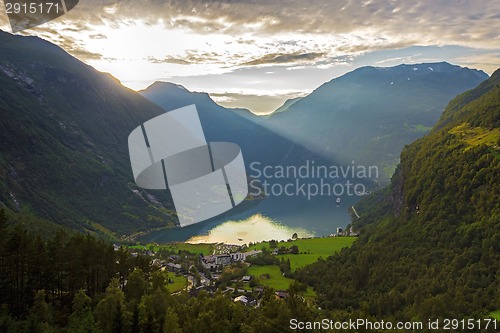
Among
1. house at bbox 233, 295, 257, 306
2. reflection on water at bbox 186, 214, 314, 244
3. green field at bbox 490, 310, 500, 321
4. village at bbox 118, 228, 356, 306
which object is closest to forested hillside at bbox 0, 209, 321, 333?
green field at bbox 490, 310, 500, 321

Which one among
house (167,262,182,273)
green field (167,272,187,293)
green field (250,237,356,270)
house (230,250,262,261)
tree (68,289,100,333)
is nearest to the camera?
tree (68,289,100,333)

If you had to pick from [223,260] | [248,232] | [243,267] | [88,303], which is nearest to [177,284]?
[243,267]

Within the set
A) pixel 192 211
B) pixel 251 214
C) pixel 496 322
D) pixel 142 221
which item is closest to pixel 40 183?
pixel 142 221

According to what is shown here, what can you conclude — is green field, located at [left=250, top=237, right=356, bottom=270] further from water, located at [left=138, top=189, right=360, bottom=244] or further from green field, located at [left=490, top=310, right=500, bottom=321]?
green field, located at [left=490, top=310, right=500, bottom=321]

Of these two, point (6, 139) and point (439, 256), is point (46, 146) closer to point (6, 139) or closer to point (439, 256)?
point (6, 139)

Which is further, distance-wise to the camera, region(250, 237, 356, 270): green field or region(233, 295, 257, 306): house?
region(250, 237, 356, 270): green field

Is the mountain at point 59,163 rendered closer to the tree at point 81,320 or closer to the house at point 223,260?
the house at point 223,260

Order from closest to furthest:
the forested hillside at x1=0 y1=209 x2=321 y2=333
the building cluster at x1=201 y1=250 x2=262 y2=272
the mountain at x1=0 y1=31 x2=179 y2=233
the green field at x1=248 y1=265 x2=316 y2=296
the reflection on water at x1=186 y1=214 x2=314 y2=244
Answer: the forested hillside at x1=0 y1=209 x2=321 y2=333, the green field at x1=248 y1=265 x2=316 y2=296, the building cluster at x1=201 y1=250 x2=262 y2=272, the reflection on water at x1=186 y1=214 x2=314 y2=244, the mountain at x1=0 y1=31 x2=179 y2=233

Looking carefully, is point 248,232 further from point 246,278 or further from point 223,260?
point 246,278
